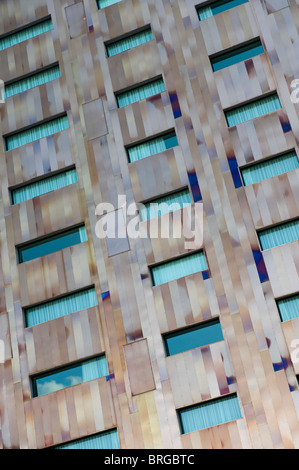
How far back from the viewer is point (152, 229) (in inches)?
1395

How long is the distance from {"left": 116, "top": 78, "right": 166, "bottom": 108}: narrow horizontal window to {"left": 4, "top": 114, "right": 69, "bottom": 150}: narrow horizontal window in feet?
10.5

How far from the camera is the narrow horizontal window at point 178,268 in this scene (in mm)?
34562

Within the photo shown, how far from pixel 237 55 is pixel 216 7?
3.32 metres

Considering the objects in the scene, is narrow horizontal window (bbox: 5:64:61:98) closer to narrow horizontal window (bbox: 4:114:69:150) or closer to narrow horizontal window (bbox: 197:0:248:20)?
narrow horizontal window (bbox: 4:114:69:150)

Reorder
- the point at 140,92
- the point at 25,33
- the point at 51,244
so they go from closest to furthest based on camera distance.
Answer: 1. the point at 51,244
2. the point at 140,92
3. the point at 25,33

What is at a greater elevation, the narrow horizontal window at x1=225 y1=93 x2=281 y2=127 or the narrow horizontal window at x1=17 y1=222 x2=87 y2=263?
the narrow horizontal window at x1=225 y1=93 x2=281 y2=127

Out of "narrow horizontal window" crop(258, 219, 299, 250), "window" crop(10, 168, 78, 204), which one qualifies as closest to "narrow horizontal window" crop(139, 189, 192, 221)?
"narrow horizontal window" crop(258, 219, 299, 250)

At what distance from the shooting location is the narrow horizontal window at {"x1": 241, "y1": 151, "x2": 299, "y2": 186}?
35031mm

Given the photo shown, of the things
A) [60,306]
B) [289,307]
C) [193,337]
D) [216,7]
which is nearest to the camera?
[289,307]

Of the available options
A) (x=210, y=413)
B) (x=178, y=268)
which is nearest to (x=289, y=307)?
(x=178, y=268)

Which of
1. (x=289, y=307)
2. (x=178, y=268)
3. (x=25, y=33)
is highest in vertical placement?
(x=25, y=33)

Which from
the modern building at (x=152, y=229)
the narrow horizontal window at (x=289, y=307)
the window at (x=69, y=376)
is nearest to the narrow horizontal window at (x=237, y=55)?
the modern building at (x=152, y=229)

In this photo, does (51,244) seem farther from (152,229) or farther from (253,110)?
(253,110)

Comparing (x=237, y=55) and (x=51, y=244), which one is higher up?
(x=237, y=55)
